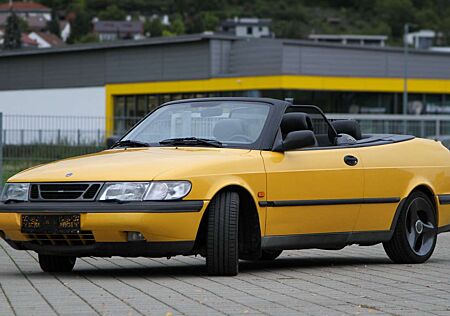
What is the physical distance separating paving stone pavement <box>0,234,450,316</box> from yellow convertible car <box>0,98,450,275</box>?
251 millimetres

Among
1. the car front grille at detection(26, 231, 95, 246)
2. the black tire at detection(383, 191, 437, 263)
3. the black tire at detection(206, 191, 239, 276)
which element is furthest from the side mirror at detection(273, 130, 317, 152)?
the car front grille at detection(26, 231, 95, 246)

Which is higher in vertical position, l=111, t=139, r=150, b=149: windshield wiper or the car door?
l=111, t=139, r=150, b=149: windshield wiper

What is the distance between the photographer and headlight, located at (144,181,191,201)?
9.45 meters

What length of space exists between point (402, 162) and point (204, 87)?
54873 millimetres

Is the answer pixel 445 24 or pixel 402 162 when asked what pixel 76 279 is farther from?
pixel 445 24

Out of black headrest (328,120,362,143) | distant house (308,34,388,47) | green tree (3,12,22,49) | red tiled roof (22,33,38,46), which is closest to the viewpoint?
black headrest (328,120,362,143)

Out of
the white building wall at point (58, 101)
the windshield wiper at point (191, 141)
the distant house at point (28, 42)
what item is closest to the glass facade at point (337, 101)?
the white building wall at point (58, 101)

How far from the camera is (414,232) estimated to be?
11688mm

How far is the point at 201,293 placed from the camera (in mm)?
8586

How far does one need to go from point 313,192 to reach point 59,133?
1615cm

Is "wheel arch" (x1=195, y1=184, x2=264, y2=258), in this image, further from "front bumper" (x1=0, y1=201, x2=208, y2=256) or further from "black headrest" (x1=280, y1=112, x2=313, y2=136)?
"black headrest" (x1=280, y1=112, x2=313, y2=136)

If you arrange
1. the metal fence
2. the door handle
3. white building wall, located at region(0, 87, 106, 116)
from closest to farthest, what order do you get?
1. the door handle
2. the metal fence
3. white building wall, located at region(0, 87, 106, 116)

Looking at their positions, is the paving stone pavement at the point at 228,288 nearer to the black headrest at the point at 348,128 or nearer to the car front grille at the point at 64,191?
the car front grille at the point at 64,191

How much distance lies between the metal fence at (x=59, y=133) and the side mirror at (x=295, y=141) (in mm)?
11974
